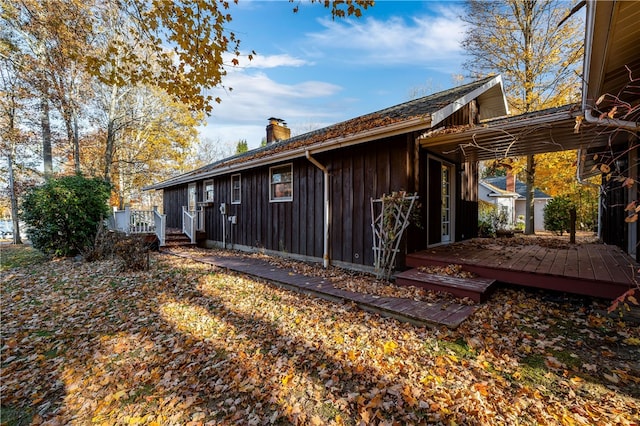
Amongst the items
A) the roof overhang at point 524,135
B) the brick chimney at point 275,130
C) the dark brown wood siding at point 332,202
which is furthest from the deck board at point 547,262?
the brick chimney at point 275,130

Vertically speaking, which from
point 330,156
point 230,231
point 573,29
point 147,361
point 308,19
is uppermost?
point 573,29

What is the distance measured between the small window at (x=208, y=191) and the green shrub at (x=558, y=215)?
14622 mm

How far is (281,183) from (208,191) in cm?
482

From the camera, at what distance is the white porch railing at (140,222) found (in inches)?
388

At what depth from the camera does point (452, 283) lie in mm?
4094

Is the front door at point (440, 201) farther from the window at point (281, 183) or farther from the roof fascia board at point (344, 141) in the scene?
the window at point (281, 183)

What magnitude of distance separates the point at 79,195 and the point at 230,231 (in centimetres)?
450

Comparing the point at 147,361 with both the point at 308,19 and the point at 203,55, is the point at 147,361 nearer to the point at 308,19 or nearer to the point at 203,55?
the point at 203,55

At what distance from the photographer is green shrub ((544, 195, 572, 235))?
Answer: 11.8 metres

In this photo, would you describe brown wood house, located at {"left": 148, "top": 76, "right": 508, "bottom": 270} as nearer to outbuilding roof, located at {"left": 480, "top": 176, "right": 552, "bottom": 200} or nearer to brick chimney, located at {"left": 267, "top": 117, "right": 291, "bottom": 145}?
brick chimney, located at {"left": 267, "top": 117, "right": 291, "bottom": 145}

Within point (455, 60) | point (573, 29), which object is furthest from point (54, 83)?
point (573, 29)

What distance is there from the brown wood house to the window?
1.1 inches

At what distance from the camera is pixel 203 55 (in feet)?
15.1

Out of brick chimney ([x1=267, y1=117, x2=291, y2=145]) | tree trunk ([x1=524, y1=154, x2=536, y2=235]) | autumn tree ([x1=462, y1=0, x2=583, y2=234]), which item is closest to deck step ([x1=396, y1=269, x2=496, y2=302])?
tree trunk ([x1=524, y1=154, x2=536, y2=235])
